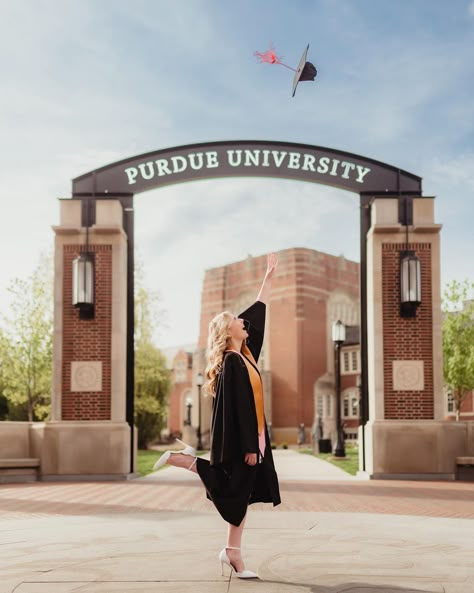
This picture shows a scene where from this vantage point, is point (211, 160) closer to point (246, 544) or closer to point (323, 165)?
point (323, 165)

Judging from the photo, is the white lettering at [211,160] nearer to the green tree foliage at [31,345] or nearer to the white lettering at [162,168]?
the white lettering at [162,168]

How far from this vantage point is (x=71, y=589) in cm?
461

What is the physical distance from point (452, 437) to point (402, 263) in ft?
10.9

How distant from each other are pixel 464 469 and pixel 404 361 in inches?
87.5

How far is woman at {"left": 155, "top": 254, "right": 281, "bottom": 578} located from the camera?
5.18 m

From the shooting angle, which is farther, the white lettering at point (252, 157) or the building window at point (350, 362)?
the building window at point (350, 362)

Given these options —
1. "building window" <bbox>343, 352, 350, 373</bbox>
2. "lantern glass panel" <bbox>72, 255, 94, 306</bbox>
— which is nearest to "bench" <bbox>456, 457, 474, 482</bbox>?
"lantern glass panel" <bbox>72, 255, 94, 306</bbox>

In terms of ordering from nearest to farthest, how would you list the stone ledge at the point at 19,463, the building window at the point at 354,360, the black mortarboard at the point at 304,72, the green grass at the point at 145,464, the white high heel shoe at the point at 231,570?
the white high heel shoe at the point at 231,570
the black mortarboard at the point at 304,72
the stone ledge at the point at 19,463
the green grass at the point at 145,464
the building window at the point at 354,360

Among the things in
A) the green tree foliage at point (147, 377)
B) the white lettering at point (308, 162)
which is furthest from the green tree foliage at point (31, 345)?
the white lettering at point (308, 162)

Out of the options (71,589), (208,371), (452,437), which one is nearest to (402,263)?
(452,437)

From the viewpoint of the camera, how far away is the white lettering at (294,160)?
1549cm

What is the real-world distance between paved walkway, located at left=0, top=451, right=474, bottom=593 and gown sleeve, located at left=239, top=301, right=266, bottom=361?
1539 millimetres

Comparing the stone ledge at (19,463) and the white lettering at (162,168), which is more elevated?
the white lettering at (162,168)

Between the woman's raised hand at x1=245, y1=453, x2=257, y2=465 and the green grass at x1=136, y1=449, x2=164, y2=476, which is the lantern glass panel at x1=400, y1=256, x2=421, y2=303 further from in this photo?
the woman's raised hand at x1=245, y1=453, x2=257, y2=465
